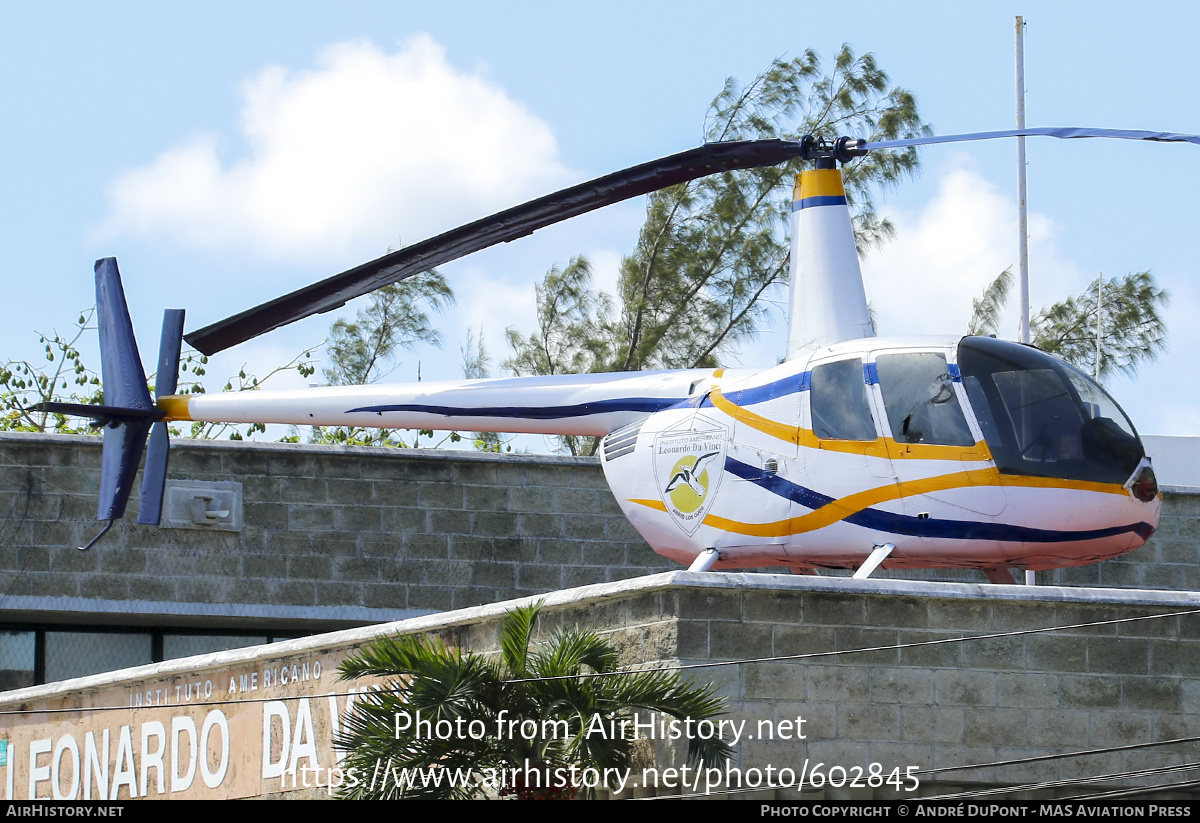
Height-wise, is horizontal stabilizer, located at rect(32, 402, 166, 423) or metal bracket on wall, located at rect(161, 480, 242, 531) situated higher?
horizontal stabilizer, located at rect(32, 402, 166, 423)

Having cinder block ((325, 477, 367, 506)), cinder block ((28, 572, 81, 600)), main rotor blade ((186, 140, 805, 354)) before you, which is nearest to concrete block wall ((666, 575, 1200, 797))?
main rotor blade ((186, 140, 805, 354))

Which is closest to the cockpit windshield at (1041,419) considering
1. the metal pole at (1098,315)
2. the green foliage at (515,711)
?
the green foliage at (515,711)

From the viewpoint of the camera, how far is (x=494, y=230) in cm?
1405

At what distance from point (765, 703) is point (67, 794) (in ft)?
24.7

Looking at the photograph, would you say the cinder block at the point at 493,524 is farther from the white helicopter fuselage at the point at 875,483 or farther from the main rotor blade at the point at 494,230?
the white helicopter fuselage at the point at 875,483

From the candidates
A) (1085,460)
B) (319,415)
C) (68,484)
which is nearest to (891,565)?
(1085,460)

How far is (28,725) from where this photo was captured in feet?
50.2

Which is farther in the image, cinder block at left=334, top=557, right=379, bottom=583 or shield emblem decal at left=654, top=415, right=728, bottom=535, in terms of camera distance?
cinder block at left=334, top=557, right=379, bottom=583

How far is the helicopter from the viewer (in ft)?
37.1

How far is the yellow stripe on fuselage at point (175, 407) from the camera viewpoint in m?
16.3

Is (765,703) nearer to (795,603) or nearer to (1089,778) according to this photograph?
(795,603)

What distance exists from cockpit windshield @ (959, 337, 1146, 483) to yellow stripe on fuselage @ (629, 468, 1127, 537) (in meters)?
0.06

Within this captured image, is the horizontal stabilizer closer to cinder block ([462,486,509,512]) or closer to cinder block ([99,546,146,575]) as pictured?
cinder block ([99,546,146,575])

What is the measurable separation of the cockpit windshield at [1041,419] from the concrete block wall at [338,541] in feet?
19.8
